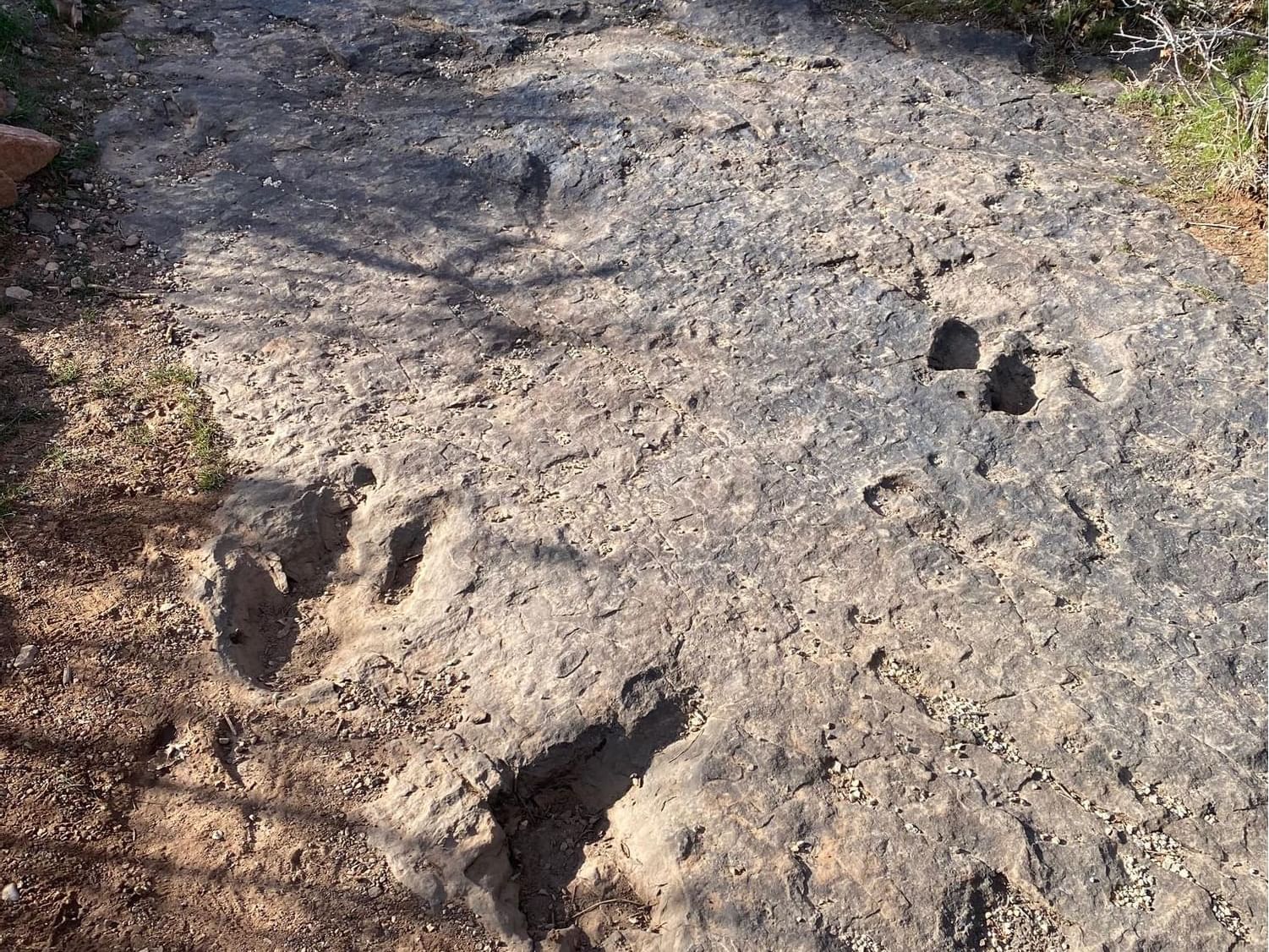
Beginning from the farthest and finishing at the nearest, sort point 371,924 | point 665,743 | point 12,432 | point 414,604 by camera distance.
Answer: point 12,432
point 414,604
point 665,743
point 371,924

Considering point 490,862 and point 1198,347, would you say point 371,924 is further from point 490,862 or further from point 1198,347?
point 1198,347

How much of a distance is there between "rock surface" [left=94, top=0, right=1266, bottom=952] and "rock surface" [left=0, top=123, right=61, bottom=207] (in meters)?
0.33

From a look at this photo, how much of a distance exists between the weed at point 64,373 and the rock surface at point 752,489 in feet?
1.30

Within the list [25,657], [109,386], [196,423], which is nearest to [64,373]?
[109,386]

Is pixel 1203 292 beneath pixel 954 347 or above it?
above

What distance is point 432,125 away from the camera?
168 inches

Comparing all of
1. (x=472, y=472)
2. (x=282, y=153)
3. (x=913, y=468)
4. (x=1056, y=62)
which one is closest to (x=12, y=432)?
(x=472, y=472)

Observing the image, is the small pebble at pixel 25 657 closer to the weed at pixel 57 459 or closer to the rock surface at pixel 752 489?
the rock surface at pixel 752 489

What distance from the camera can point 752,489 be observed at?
2.79m

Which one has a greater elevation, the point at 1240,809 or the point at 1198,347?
the point at 1198,347

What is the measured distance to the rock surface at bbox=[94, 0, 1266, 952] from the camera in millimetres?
2121

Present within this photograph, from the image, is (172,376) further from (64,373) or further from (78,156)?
(78,156)

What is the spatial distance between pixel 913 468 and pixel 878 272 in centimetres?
95

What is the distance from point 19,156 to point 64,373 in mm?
1296
